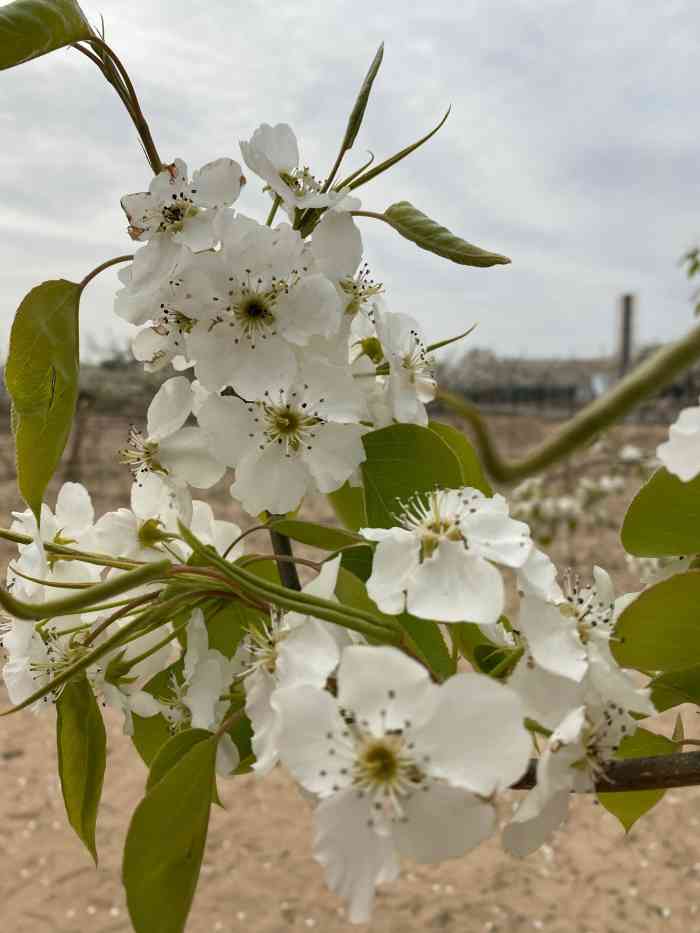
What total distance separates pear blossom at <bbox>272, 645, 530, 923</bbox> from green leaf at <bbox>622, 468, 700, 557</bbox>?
18 cm

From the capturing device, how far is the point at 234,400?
1.65 ft

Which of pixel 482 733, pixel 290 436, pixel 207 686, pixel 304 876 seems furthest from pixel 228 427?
pixel 304 876

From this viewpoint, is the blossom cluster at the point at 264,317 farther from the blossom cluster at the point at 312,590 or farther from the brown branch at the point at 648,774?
the brown branch at the point at 648,774

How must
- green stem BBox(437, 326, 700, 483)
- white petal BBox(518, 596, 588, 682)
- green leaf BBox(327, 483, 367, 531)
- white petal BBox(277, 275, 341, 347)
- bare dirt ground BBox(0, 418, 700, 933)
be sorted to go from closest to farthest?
green stem BBox(437, 326, 700, 483), white petal BBox(518, 596, 588, 682), white petal BBox(277, 275, 341, 347), green leaf BBox(327, 483, 367, 531), bare dirt ground BBox(0, 418, 700, 933)

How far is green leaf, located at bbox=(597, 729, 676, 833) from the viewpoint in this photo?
50cm

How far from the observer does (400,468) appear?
51cm

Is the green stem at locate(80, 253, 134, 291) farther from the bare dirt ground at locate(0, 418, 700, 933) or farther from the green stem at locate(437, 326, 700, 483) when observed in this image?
the bare dirt ground at locate(0, 418, 700, 933)

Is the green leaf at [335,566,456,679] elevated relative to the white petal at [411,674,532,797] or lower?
elevated

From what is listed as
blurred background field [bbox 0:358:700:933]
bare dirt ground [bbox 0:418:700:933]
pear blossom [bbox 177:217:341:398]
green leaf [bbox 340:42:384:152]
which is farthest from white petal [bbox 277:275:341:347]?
blurred background field [bbox 0:358:700:933]

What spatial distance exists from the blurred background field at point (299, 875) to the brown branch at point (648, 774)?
240 centimetres

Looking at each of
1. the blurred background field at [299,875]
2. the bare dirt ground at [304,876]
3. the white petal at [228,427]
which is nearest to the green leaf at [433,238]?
the white petal at [228,427]

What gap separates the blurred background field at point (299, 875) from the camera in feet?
8.53

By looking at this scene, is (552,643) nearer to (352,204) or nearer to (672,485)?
(672,485)

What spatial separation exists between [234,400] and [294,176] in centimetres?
14
